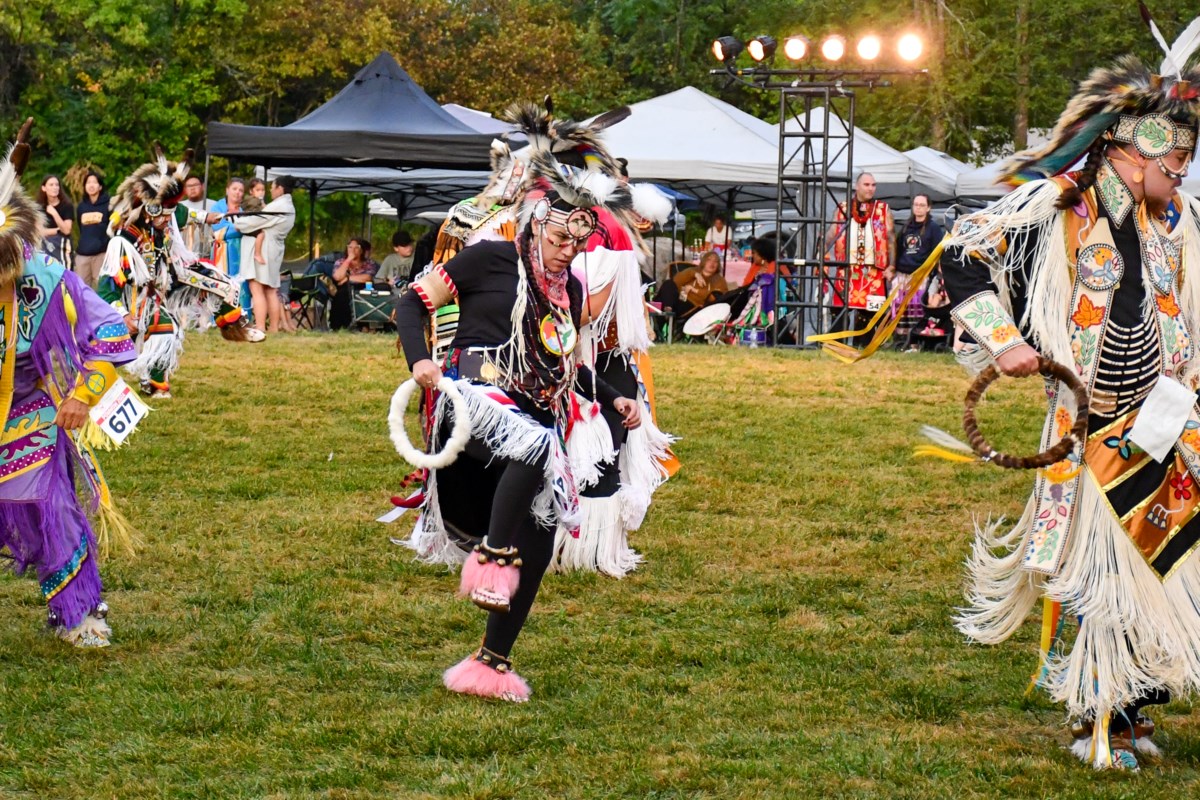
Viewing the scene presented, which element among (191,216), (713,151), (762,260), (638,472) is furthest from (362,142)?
(638,472)

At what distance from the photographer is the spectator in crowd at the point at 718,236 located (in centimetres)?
2003

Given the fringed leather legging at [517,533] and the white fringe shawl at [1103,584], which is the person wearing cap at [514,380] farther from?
the white fringe shawl at [1103,584]

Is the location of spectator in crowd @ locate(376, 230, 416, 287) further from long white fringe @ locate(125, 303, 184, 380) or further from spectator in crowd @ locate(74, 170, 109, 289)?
long white fringe @ locate(125, 303, 184, 380)

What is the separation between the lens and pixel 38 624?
5508 mm

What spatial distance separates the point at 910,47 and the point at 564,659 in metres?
12.2

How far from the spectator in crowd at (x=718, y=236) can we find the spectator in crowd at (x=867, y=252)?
3.96 m

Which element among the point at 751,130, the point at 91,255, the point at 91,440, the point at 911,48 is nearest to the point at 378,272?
the point at 91,255

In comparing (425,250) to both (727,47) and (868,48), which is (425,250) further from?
(868,48)

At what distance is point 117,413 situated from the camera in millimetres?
5035

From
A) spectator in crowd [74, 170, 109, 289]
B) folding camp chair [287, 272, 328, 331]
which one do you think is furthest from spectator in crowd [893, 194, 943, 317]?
spectator in crowd [74, 170, 109, 289]

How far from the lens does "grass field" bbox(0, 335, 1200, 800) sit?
409 cm

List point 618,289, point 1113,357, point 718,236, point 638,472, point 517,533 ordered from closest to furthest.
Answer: point 1113,357 → point 517,533 → point 618,289 → point 638,472 → point 718,236

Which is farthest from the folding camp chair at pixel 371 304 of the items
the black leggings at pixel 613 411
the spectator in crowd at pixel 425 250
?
the black leggings at pixel 613 411

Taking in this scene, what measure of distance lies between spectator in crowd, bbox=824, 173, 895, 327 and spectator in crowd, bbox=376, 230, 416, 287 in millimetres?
4616
